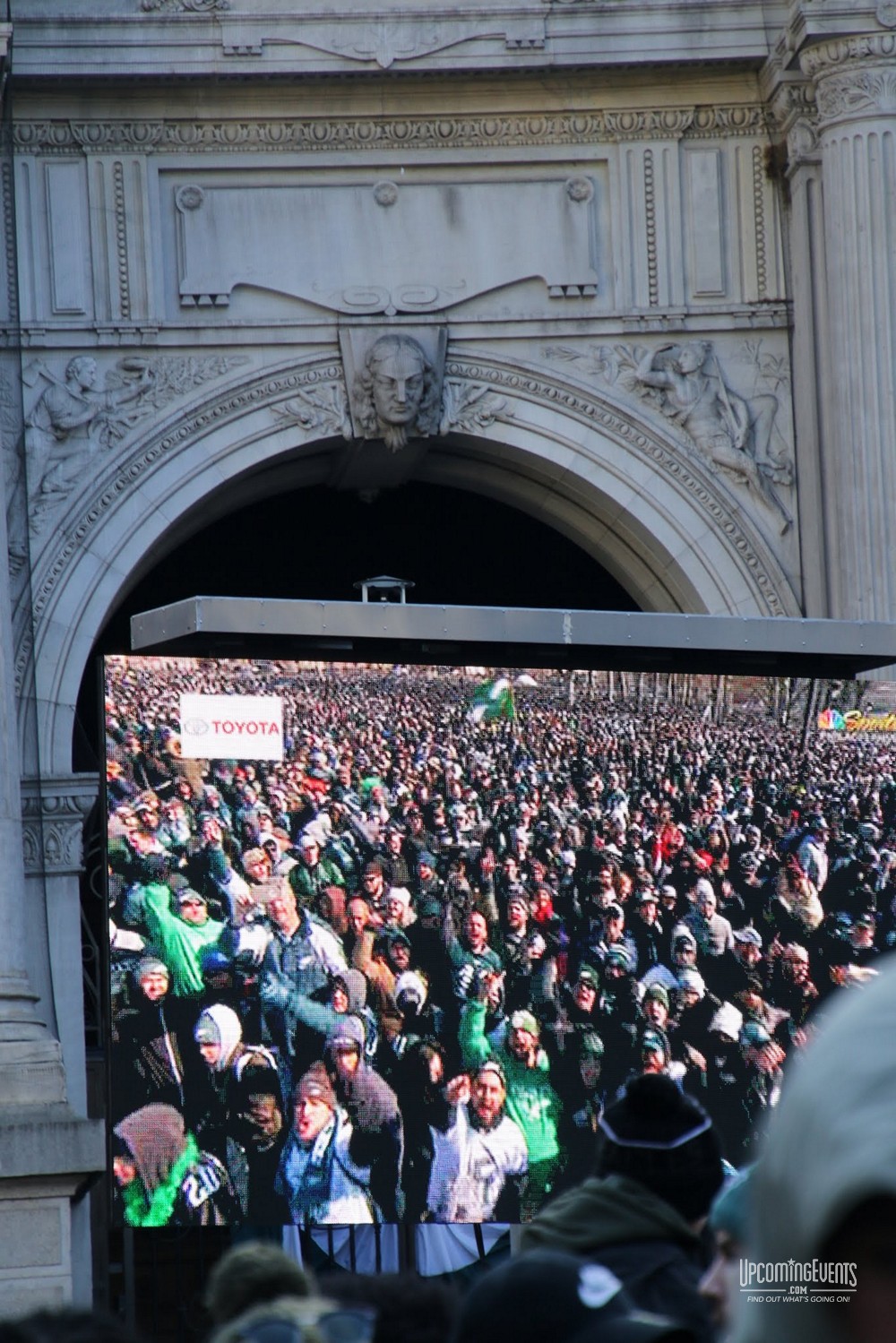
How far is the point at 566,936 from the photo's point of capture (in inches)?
517

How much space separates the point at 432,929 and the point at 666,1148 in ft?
29.3

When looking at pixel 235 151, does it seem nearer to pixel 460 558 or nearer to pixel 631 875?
pixel 460 558

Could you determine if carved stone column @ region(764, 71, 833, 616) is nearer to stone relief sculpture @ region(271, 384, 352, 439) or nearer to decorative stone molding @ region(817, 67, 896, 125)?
decorative stone molding @ region(817, 67, 896, 125)

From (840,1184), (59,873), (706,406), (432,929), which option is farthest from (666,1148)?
(706,406)

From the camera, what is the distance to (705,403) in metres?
17.2

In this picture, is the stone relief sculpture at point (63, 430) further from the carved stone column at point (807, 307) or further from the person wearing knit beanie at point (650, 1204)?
the person wearing knit beanie at point (650, 1204)

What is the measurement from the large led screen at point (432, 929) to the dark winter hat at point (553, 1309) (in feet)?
35.0

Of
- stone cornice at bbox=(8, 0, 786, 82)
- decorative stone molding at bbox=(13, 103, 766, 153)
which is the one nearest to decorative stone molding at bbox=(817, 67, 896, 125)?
stone cornice at bbox=(8, 0, 786, 82)

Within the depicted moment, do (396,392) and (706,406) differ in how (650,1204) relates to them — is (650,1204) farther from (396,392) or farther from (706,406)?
(706,406)

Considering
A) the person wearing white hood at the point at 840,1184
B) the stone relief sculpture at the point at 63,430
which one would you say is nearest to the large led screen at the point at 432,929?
the stone relief sculpture at the point at 63,430

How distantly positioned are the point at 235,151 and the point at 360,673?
548cm

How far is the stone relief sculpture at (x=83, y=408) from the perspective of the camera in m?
16.7

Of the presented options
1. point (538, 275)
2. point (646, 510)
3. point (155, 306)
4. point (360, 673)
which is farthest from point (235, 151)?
point (360, 673)

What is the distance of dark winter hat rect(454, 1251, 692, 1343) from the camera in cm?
193
